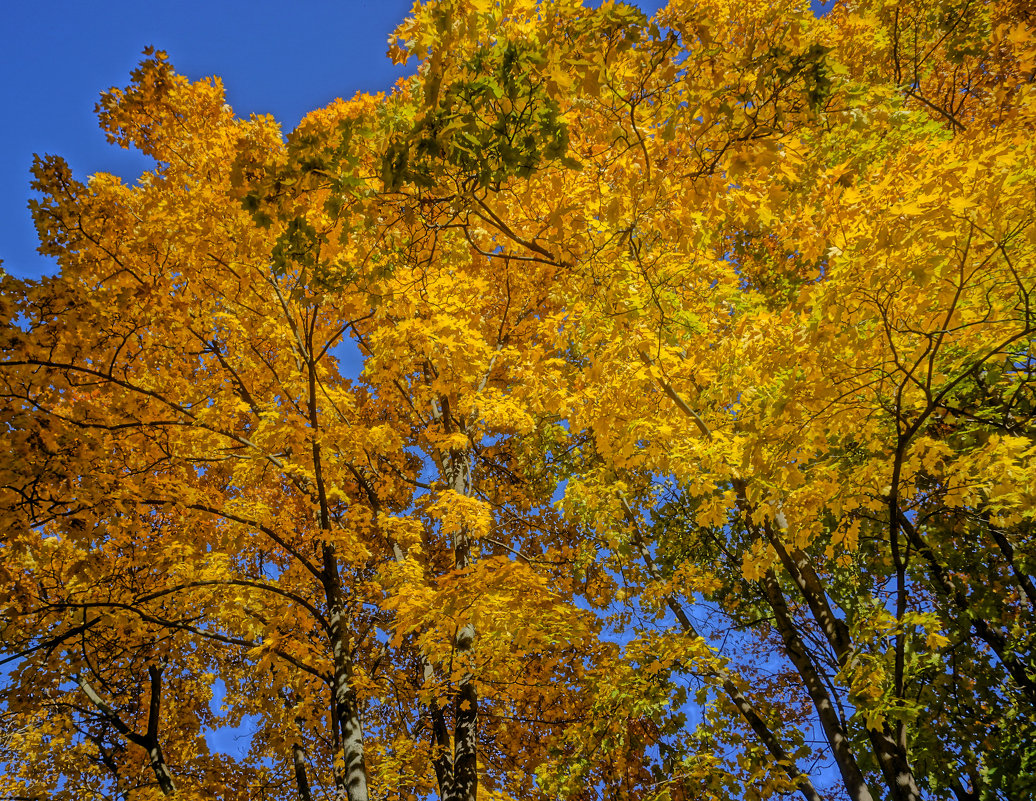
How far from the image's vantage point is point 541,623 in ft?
17.8

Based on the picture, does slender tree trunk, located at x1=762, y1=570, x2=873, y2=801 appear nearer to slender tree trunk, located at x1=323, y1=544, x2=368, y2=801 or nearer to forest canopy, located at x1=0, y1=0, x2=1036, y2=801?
forest canopy, located at x1=0, y1=0, x2=1036, y2=801

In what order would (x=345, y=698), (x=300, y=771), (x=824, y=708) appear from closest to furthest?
1. (x=824, y=708)
2. (x=345, y=698)
3. (x=300, y=771)

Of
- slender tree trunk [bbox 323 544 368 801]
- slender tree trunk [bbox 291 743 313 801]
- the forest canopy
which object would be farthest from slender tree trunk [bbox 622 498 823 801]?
slender tree trunk [bbox 291 743 313 801]

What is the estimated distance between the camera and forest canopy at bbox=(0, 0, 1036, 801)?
10.9 feet

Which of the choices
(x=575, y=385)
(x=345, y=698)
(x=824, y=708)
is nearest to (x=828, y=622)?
(x=824, y=708)

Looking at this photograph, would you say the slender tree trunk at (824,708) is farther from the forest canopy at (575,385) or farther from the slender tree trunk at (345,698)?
the slender tree trunk at (345,698)

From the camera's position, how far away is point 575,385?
6.45 meters

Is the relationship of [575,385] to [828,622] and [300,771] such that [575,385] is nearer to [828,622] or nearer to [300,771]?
[828,622]

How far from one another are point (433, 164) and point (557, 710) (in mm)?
9306

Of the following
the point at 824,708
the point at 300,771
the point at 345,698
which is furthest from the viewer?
the point at 300,771

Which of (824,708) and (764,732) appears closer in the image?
(824,708)

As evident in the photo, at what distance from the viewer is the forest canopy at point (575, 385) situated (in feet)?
10.9

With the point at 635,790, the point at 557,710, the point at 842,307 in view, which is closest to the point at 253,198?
the point at 842,307

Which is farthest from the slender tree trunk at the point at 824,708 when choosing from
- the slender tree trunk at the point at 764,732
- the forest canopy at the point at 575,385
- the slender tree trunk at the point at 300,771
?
the slender tree trunk at the point at 300,771
